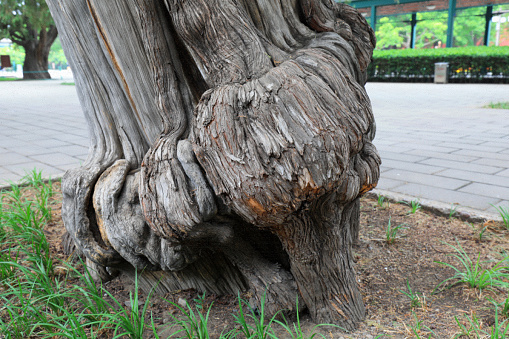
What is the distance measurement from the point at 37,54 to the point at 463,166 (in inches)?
1344

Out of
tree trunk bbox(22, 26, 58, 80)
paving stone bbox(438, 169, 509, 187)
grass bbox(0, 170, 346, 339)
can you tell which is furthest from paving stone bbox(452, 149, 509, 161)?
tree trunk bbox(22, 26, 58, 80)

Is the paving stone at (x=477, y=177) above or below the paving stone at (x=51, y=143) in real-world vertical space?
above

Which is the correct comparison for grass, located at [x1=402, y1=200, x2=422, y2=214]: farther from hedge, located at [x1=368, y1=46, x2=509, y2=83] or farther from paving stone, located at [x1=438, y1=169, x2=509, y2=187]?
hedge, located at [x1=368, y1=46, x2=509, y2=83]

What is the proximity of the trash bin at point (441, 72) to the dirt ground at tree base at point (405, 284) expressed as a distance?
1755cm

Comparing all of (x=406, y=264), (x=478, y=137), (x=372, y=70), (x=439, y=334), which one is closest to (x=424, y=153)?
(x=478, y=137)

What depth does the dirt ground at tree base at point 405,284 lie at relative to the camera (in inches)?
73.5

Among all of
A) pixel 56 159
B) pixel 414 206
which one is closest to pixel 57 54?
pixel 56 159

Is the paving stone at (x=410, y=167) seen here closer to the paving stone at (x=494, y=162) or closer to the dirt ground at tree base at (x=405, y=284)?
the paving stone at (x=494, y=162)

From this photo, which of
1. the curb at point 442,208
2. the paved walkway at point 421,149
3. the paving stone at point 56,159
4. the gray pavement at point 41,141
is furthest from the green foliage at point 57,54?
the curb at point 442,208

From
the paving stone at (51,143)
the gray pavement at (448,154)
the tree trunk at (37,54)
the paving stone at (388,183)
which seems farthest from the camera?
the tree trunk at (37,54)

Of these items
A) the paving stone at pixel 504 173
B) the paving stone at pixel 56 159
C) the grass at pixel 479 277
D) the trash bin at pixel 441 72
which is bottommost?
the grass at pixel 479 277

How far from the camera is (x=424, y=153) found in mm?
5234

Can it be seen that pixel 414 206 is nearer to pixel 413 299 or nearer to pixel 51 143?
pixel 413 299

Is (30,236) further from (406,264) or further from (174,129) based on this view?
(406,264)
